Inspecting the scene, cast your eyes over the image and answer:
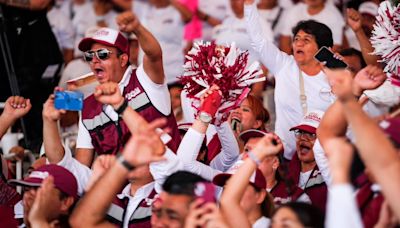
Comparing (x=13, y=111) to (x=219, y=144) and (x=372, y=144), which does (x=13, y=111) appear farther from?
(x=372, y=144)

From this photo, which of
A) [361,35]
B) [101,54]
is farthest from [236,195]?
[361,35]

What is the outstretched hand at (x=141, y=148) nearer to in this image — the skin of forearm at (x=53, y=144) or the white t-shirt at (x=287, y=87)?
the skin of forearm at (x=53, y=144)

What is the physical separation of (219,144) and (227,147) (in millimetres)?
619

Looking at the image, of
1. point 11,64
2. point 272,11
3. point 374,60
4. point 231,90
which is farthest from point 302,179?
point 272,11

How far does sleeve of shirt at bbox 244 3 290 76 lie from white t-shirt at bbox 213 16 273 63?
6.08 ft

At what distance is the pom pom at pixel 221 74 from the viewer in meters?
7.86

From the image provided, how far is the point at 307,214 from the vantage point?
563cm

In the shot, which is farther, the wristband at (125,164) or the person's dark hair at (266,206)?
the person's dark hair at (266,206)

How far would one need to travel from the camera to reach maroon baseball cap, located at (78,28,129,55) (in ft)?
26.6

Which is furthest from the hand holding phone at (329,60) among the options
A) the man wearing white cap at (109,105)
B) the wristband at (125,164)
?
the wristband at (125,164)

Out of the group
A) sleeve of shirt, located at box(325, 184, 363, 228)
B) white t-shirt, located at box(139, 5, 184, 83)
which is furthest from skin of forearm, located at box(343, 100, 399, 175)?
white t-shirt, located at box(139, 5, 184, 83)

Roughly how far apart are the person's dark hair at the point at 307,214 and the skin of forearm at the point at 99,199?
0.95 m

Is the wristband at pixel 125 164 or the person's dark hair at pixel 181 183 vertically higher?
the wristband at pixel 125 164

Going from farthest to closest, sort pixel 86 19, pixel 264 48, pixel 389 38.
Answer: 1. pixel 86 19
2. pixel 264 48
3. pixel 389 38
